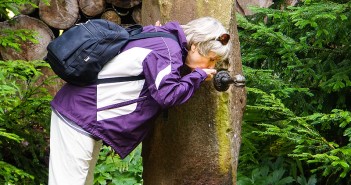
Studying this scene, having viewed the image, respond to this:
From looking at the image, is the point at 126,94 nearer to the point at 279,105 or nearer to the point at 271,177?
the point at 279,105

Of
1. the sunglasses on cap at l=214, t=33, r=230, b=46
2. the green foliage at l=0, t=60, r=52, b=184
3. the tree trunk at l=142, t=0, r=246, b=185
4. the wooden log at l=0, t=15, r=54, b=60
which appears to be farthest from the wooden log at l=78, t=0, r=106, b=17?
the sunglasses on cap at l=214, t=33, r=230, b=46

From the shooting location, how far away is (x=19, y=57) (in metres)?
5.98

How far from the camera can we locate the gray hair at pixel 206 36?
301 centimetres

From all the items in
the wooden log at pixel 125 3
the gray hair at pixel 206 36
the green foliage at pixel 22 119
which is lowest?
the green foliage at pixel 22 119

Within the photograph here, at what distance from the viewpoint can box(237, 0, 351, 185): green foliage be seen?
3959mm

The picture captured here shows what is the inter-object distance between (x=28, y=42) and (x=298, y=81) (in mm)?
2707

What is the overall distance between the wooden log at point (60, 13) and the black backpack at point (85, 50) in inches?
119

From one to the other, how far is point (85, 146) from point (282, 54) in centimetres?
197

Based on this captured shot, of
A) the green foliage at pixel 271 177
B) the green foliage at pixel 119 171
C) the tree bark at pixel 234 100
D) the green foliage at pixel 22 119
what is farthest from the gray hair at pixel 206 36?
the green foliage at pixel 119 171

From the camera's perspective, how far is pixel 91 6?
5898mm

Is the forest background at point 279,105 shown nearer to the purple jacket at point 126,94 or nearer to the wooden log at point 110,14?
the purple jacket at point 126,94

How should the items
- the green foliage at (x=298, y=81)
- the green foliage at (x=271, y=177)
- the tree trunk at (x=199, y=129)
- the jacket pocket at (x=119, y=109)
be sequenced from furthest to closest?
1. the green foliage at (x=271, y=177)
2. the green foliage at (x=298, y=81)
3. the tree trunk at (x=199, y=129)
4. the jacket pocket at (x=119, y=109)

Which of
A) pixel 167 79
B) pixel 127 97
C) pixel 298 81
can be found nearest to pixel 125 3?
pixel 298 81

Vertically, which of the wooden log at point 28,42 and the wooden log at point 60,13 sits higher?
the wooden log at point 60,13
